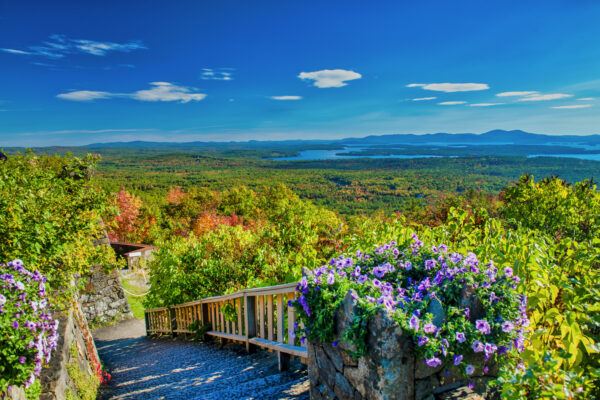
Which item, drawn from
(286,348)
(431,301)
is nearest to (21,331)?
(286,348)

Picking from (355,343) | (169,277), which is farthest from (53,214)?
(355,343)

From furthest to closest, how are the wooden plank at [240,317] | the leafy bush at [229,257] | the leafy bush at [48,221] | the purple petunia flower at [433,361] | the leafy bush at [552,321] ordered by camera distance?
1. the leafy bush at [229,257]
2. the wooden plank at [240,317]
3. the leafy bush at [48,221]
4. the purple petunia flower at [433,361]
5. the leafy bush at [552,321]

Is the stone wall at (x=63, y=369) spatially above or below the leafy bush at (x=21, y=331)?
below

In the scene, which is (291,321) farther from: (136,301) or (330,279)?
(136,301)

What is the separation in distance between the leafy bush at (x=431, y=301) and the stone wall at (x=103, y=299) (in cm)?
1018

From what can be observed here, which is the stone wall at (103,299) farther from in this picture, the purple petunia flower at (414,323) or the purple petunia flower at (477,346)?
the purple petunia flower at (477,346)

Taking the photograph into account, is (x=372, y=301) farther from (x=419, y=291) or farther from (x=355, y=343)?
(x=419, y=291)

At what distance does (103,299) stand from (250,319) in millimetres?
8632

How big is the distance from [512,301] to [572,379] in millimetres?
663

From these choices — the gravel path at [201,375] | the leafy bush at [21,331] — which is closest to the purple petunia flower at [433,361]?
the gravel path at [201,375]

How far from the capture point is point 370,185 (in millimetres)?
81750

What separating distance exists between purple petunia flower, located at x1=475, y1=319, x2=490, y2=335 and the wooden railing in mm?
1388

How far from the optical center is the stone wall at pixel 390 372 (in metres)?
2.13

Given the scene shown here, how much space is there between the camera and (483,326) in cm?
214
